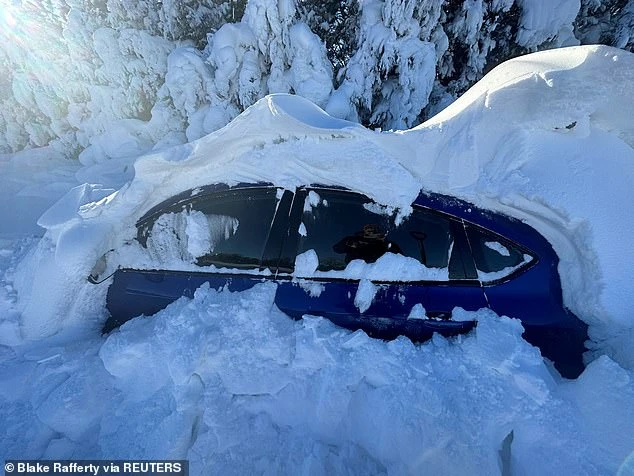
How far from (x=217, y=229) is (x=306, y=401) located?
1246mm

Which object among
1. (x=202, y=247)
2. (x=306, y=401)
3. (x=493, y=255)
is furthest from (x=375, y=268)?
(x=202, y=247)

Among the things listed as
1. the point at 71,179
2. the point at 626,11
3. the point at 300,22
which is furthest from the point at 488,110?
the point at 626,11

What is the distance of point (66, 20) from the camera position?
7688 mm

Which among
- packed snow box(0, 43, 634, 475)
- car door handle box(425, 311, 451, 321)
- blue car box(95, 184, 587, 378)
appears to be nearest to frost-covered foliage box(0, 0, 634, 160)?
packed snow box(0, 43, 634, 475)

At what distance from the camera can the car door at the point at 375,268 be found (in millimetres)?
1794

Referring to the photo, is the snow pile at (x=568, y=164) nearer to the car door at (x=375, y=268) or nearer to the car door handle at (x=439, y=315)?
the car door at (x=375, y=268)

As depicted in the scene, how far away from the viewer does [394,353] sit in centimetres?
177

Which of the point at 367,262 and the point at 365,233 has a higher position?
the point at 365,233

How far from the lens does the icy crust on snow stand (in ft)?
4.83

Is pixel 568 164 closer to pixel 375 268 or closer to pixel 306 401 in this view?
pixel 375 268

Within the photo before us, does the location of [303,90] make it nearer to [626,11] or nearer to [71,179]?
[71,179]

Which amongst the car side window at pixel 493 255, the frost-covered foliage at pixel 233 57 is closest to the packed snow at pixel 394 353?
the car side window at pixel 493 255

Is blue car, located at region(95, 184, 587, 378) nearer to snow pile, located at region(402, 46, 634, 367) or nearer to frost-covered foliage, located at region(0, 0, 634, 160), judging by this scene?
snow pile, located at region(402, 46, 634, 367)

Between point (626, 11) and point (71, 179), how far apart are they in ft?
39.5
